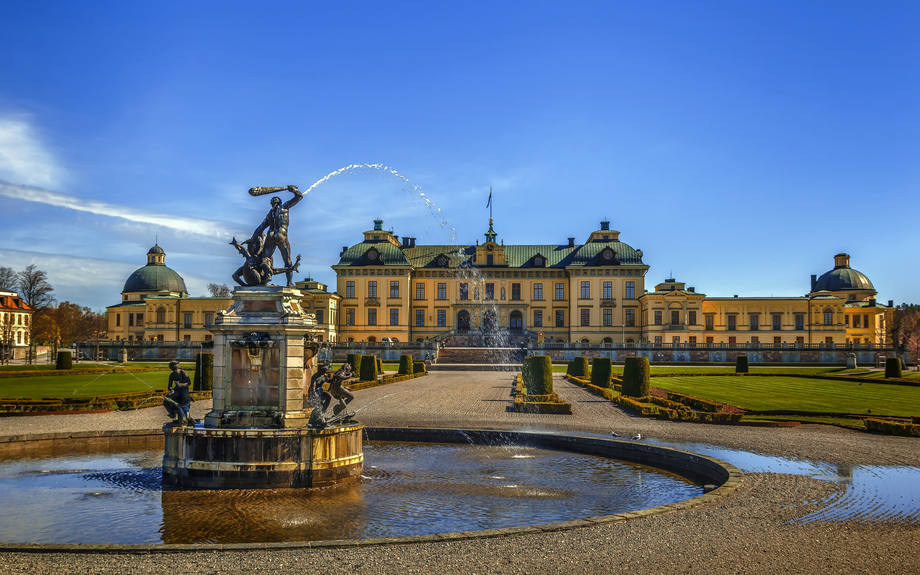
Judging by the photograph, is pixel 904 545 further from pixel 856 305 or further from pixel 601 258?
pixel 856 305

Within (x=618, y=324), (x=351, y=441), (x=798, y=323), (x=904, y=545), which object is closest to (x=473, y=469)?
(x=351, y=441)

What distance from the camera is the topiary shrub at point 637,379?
29000mm

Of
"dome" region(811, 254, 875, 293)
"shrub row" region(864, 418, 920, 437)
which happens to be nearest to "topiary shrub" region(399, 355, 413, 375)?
"shrub row" region(864, 418, 920, 437)

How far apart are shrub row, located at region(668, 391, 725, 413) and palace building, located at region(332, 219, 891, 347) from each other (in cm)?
4796

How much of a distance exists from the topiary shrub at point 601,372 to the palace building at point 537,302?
3899 cm

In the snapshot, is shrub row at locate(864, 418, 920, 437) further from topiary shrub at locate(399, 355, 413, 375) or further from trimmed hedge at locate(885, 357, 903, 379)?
topiary shrub at locate(399, 355, 413, 375)

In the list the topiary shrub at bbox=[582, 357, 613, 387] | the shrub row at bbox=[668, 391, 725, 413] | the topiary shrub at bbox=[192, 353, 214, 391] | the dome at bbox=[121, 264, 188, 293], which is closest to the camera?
the shrub row at bbox=[668, 391, 725, 413]

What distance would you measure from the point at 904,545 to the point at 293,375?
941 cm

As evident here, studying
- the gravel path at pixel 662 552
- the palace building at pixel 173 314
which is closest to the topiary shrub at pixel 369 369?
the gravel path at pixel 662 552

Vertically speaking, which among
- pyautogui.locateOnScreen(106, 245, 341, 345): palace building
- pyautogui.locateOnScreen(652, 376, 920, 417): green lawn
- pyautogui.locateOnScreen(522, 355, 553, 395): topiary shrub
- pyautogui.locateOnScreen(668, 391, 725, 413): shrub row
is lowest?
pyautogui.locateOnScreen(652, 376, 920, 417): green lawn

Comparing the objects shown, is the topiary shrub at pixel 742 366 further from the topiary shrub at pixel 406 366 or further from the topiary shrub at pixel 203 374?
the topiary shrub at pixel 203 374

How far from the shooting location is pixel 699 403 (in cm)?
2500

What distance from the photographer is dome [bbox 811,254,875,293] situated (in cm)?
9129

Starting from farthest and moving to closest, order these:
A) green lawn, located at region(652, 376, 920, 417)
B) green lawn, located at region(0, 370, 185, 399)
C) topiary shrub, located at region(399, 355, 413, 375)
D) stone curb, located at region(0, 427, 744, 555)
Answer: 1. topiary shrub, located at region(399, 355, 413, 375)
2. green lawn, located at region(0, 370, 185, 399)
3. green lawn, located at region(652, 376, 920, 417)
4. stone curb, located at region(0, 427, 744, 555)
